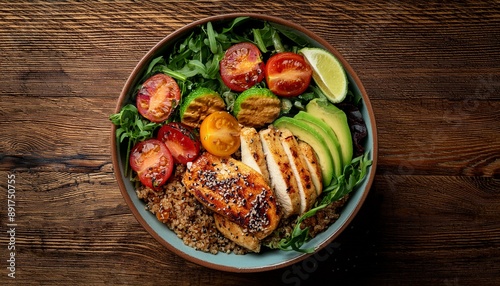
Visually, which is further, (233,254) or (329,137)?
(233,254)

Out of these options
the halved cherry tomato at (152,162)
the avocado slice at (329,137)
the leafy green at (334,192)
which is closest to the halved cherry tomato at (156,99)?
the halved cherry tomato at (152,162)

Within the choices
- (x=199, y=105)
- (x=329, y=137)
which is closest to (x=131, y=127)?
(x=199, y=105)

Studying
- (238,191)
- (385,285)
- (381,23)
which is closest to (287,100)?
(238,191)

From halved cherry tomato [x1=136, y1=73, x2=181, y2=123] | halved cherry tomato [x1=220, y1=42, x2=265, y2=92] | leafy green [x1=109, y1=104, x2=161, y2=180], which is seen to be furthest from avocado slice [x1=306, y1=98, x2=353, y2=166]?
leafy green [x1=109, y1=104, x2=161, y2=180]

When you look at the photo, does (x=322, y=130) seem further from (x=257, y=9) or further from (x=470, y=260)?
(x=470, y=260)
